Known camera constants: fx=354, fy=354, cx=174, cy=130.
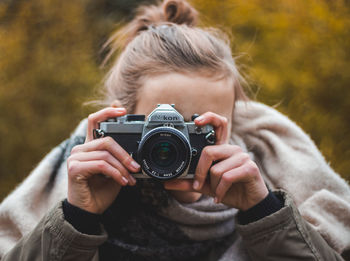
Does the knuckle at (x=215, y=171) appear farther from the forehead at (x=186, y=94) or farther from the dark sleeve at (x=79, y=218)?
the dark sleeve at (x=79, y=218)

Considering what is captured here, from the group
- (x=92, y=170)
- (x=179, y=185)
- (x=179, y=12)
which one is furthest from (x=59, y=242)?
(x=179, y=12)

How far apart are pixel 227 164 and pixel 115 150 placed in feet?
0.86

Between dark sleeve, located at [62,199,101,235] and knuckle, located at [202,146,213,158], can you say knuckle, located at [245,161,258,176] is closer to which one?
knuckle, located at [202,146,213,158]

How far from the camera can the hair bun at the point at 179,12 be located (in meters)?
1.17

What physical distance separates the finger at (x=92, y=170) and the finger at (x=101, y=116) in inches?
3.5

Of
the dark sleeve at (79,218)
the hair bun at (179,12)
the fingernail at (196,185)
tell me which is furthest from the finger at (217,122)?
the hair bun at (179,12)

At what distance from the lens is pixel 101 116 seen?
870 millimetres

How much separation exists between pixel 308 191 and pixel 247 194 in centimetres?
36

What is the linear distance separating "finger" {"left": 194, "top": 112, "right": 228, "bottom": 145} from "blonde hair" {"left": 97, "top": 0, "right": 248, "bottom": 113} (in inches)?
6.6

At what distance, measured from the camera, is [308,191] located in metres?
1.12

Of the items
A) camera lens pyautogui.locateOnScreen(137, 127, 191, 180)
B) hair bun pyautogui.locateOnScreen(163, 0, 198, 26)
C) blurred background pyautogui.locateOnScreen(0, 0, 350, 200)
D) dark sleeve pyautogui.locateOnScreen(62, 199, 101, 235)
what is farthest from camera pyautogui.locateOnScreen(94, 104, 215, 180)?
blurred background pyautogui.locateOnScreen(0, 0, 350, 200)

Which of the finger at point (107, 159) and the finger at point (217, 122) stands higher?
the finger at point (217, 122)

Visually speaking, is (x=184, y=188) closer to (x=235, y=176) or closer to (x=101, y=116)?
(x=235, y=176)

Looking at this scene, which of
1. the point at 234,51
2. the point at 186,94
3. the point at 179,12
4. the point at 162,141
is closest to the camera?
the point at 162,141
